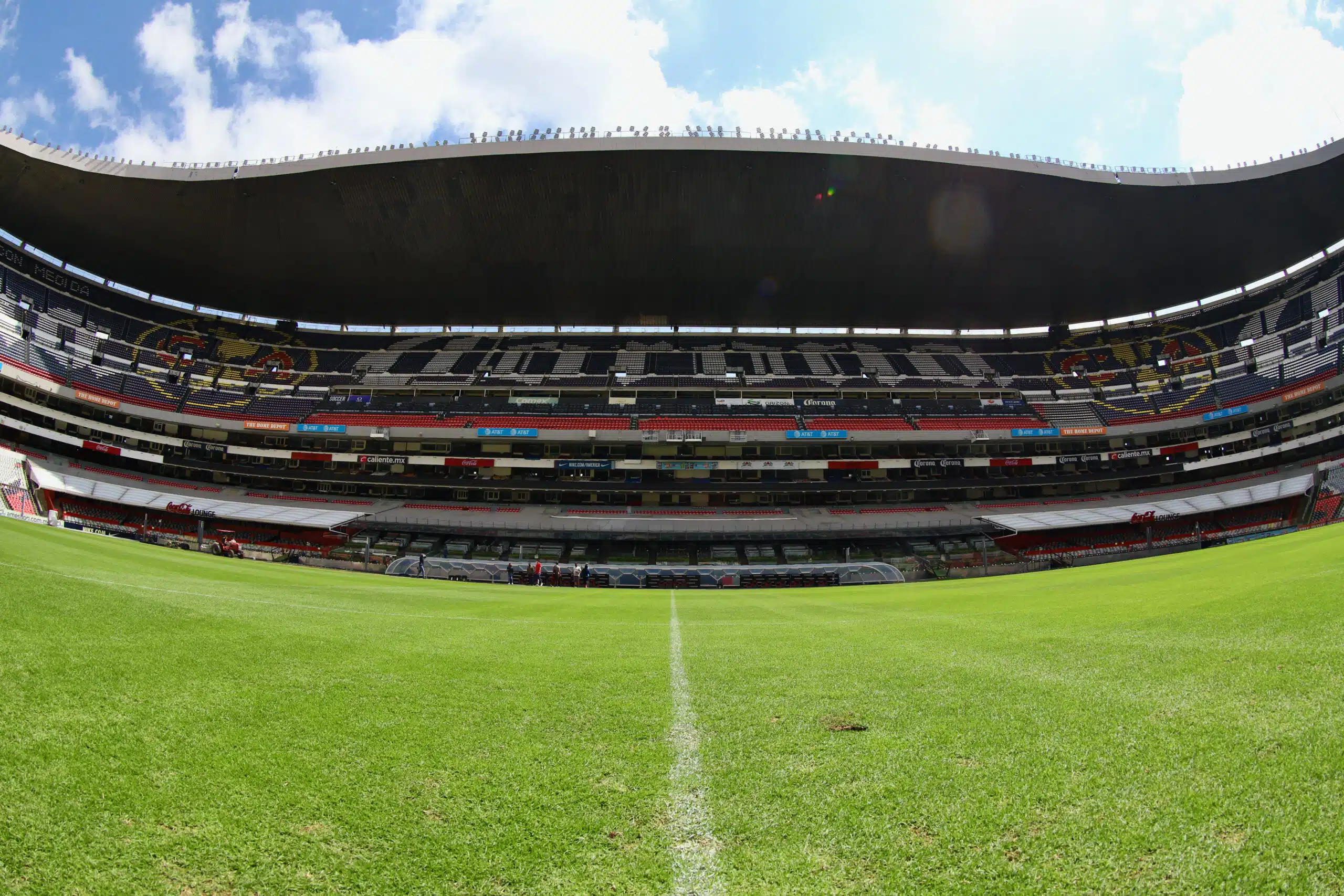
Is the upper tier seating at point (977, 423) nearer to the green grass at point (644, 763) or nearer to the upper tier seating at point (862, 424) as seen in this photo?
the upper tier seating at point (862, 424)

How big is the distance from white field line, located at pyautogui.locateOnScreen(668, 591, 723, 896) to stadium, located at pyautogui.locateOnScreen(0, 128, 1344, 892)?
0.08ft

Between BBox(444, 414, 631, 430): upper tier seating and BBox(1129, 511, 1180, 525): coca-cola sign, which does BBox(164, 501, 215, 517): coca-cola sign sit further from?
BBox(1129, 511, 1180, 525): coca-cola sign

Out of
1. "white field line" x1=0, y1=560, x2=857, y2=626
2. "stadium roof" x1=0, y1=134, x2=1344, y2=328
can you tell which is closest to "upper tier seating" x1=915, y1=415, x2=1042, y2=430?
"stadium roof" x1=0, y1=134, x2=1344, y2=328

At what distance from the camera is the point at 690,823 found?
1954 mm

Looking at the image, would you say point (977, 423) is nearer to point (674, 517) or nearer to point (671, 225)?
point (674, 517)

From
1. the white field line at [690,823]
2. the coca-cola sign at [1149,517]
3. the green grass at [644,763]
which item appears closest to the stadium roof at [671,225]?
the coca-cola sign at [1149,517]

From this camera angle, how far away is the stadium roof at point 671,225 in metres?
31.0

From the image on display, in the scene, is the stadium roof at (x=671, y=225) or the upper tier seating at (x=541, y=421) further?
the upper tier seating at (x=541, y=421)

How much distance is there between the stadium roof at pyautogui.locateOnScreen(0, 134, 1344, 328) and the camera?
3097 centimetres

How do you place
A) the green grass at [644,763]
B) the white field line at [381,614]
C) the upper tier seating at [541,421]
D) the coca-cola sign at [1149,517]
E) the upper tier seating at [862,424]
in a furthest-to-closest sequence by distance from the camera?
the upper tier seating at [541,421] → the upper tier seating at [862,424] → the coca-cola sign at [1149,517] → the white field line at [381,614] → the green grass at [644,763]

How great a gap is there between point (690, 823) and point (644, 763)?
0.59 metres

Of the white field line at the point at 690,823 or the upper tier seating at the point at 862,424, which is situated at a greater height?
the upper tier seating at the point at 862,424

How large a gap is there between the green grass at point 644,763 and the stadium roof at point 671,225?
3133 cm

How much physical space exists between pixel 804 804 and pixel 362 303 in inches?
1963
